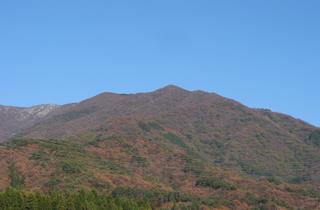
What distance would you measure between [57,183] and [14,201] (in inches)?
1611

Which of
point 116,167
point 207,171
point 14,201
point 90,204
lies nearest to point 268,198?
point 207,171

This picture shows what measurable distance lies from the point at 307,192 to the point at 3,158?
69.7m

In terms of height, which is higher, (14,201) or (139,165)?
(139,165)

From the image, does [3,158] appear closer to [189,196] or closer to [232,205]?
[189,196]

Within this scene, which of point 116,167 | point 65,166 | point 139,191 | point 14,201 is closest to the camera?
point 14,201

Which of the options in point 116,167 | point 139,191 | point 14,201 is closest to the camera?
point 14,201

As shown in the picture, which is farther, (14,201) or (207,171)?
(207,171)

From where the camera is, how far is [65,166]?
136 m

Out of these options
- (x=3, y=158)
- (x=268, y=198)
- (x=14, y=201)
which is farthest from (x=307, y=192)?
(x=14, y=201)

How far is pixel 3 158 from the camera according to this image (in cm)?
13550

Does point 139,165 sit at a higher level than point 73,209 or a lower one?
higher

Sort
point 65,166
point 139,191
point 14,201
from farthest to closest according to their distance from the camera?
point 65,166
point 139,191
point 14,201

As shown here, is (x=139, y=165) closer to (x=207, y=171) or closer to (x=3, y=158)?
(x=207, y=171)

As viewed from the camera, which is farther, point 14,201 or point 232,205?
point 232,205
